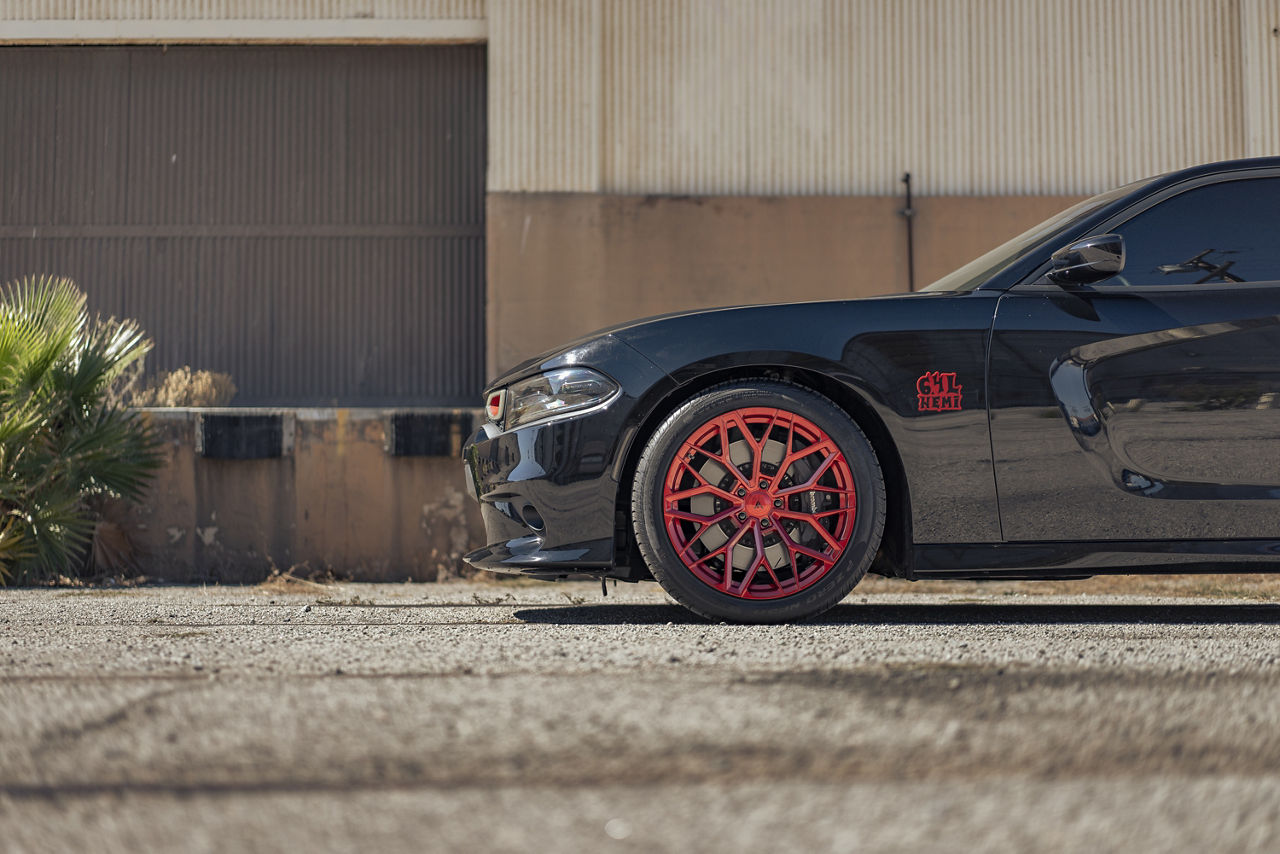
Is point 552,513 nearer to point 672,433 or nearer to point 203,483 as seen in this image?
point 672,433

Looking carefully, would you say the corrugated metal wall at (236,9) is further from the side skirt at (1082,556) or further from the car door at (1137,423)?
the side skirt at (1082,556)

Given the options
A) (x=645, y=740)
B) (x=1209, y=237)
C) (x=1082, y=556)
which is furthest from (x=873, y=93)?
(x=645, y=740)

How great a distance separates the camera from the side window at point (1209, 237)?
355cm

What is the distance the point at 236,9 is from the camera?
9.75m

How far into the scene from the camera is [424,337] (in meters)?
10.6

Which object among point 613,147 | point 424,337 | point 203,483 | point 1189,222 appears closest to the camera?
point 1189,222

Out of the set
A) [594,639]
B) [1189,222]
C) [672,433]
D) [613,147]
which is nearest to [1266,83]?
[613,147]

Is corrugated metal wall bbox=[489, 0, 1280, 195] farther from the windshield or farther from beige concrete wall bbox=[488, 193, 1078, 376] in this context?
the windshield

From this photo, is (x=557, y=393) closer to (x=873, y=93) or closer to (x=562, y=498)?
(x=562, y=498)

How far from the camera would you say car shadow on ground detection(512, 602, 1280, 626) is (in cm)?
357

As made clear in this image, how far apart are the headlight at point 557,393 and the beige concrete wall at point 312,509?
271 cm

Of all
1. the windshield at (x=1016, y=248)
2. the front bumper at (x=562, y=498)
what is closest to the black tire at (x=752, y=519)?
the front bumper at (x=562, y=498)

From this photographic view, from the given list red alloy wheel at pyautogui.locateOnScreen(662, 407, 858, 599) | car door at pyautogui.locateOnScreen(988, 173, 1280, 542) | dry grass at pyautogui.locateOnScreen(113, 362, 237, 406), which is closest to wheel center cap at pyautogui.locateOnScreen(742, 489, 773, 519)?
red alloy wheel at pyautogui.locateOnScreen(662, 407, 858, 599)

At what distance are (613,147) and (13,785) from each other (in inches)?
318
